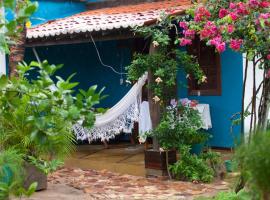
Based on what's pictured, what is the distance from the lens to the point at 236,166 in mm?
3889

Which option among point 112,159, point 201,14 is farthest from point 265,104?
point 112,159

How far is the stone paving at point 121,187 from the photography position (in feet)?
18.5

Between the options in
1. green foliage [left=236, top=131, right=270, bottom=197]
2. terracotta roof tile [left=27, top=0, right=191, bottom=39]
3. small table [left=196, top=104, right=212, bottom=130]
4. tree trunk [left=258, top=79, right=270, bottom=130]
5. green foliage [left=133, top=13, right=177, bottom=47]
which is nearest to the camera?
green foliage [left=236, top=131, right=270, bottom=197]

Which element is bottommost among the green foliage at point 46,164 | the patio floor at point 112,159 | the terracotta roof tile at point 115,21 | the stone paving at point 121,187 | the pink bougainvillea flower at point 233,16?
the stone paving at point 121,187

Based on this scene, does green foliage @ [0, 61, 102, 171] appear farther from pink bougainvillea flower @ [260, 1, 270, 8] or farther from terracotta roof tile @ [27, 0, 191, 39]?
terracotta roof tile @ [27, 0, 191, 39]

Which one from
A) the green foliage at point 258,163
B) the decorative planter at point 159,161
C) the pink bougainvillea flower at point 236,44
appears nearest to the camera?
the green foliage at point 258,163

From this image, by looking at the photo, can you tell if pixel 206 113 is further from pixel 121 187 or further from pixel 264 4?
pixel 264 4

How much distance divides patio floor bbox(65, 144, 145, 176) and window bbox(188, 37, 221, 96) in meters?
1.45

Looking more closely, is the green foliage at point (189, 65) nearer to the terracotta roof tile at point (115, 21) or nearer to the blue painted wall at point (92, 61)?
the terracotta roof tile at point (115, 21)

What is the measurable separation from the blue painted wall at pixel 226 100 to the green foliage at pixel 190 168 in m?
1.39

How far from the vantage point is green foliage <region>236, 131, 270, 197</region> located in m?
3.04

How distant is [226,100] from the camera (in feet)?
25.5

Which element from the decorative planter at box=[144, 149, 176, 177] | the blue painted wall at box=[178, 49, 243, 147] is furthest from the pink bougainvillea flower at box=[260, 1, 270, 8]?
the blue painted wall at box=[178, 49, 243, 147]

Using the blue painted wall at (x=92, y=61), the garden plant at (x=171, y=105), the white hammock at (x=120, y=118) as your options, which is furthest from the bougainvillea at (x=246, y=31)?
the blue painted wall at (x=92, y=61)
